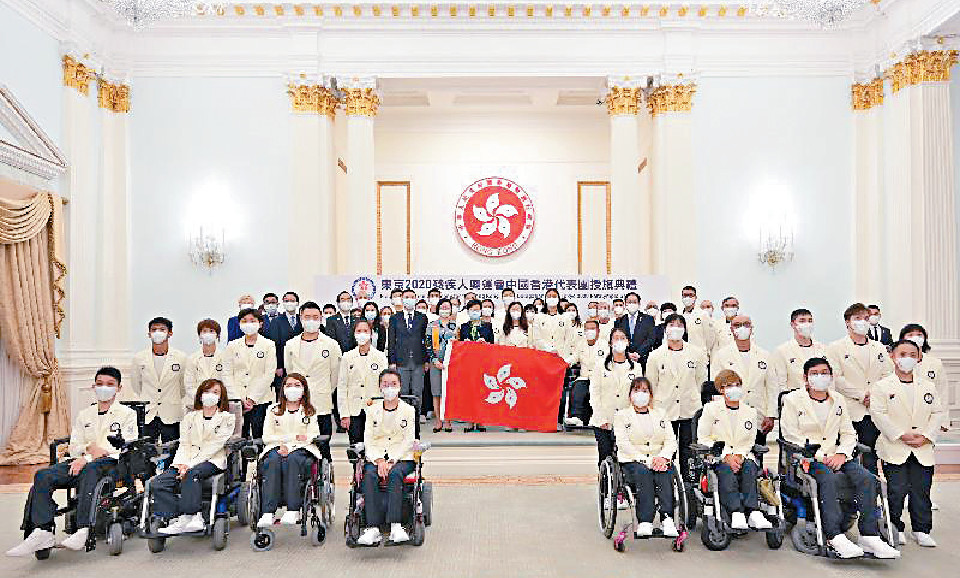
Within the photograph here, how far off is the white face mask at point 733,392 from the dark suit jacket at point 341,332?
197 inches

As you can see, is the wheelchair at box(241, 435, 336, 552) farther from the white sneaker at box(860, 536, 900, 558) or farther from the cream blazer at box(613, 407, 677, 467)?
the white sneaker at box(860, 536, 900, 558)

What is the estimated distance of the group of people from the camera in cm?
634

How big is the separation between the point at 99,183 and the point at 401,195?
20.0 ft

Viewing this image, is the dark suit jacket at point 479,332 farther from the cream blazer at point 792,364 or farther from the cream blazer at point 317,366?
the cream blazer at point 792,364

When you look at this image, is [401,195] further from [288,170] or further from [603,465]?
[603,465]

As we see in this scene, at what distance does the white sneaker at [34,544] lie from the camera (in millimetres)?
6020

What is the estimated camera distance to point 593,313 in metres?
11.4

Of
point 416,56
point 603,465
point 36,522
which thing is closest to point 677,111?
point 416,56

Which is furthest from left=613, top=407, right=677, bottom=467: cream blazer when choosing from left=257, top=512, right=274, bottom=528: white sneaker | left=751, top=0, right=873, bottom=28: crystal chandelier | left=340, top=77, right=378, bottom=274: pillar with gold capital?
left=340, top=77, right=378, bottom=274: pillar with gold capital

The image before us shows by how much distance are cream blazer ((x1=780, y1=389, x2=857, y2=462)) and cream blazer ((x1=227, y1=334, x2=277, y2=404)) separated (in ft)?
15.2

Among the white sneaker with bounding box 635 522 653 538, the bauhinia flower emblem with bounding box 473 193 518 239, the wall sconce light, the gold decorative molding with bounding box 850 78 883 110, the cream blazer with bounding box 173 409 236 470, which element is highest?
the gold decorative molding with bounding box 850 78 883 110

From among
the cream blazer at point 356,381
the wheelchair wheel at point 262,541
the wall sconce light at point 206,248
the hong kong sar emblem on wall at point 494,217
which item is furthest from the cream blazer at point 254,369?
the hong kong sar emblem on wall at point 494,217

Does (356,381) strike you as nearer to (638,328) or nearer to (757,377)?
(757,377)

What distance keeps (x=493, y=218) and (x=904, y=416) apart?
11.7 meters
